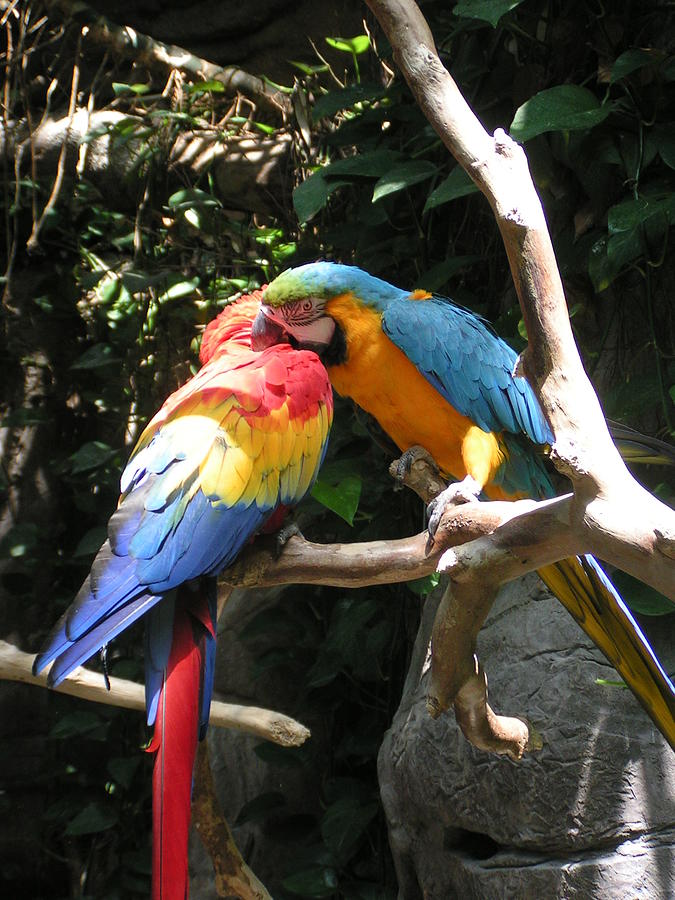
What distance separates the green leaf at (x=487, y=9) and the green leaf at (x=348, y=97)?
458 millimetres

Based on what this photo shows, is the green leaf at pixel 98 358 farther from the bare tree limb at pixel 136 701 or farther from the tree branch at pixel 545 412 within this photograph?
the tree branch at pixel 545 412

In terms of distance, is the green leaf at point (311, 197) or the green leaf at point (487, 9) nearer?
the green leaf at point (487, 9)

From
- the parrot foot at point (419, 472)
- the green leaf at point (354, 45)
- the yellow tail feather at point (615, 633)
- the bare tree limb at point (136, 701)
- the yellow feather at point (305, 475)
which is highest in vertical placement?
the green leaf at point (354, 45)

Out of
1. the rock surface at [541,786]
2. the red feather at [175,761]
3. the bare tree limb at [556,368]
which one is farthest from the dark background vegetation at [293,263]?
the bare tree limb at [556,368]

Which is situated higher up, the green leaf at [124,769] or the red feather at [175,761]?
the red feather at [175,761]

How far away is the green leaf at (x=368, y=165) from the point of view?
203 centimetres

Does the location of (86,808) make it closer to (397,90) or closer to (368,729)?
(368,729)

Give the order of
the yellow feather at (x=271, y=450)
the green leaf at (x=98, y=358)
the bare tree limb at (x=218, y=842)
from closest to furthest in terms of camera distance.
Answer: the yellow feather at (x=271, y=450) → the bare tree limb at (x=218, y=842) → the green leaf at (x=98, y=358)

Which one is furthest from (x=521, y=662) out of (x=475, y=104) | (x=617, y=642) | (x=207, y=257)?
(x=207, y=257)

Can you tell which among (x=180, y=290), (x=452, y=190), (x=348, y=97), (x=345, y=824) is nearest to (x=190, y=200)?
(x=180, y=290)

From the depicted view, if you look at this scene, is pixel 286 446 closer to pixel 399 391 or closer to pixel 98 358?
pixel 399 391

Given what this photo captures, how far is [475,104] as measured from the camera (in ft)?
7.04

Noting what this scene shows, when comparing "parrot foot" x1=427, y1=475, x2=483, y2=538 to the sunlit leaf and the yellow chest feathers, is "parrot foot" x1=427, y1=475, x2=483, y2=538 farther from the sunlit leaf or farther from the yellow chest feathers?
the sunlit leaf

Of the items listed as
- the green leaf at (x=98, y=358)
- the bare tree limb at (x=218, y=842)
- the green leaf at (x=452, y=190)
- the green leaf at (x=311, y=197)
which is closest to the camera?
the bare tree limb at (x=218, y=842)
